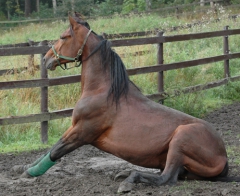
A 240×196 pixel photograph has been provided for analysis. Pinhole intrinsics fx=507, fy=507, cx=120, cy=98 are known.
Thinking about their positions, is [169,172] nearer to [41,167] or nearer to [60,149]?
[60,149]

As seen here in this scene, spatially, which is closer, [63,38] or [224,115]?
[63,38]

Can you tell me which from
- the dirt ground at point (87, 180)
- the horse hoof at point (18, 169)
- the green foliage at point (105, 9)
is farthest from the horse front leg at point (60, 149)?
the green foliage at point (105, 9)

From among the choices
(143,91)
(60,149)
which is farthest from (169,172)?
(143,91)

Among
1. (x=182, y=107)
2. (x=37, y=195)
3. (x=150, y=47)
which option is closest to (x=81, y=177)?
(x=37, y=195)

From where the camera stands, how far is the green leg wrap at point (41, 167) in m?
5.38

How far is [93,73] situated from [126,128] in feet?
2.42

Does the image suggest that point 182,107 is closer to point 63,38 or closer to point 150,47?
point 150,47

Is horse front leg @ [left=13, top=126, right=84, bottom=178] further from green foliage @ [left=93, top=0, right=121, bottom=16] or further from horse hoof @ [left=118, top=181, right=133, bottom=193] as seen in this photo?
green foliage @ [left=93, top=0, right=121, bottom=16]

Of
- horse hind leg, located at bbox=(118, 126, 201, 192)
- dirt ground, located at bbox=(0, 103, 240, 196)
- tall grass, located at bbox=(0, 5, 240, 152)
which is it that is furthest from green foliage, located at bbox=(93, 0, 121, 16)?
horse hind leg, located at bbox=(118, 126, 201, 192)

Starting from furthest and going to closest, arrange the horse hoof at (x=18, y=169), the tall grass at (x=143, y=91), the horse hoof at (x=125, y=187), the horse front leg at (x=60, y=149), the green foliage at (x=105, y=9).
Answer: the green foliage at (x=105, y=9) < the tall grass at (x=143, y=91) < the horse hoof at (x=18, y=169) < the horse front leg at (x=60, y=149) < the horse hoof at (x=125, y=187)

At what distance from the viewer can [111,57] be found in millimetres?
5434

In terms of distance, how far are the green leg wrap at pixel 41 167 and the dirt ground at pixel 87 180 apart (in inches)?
3.0

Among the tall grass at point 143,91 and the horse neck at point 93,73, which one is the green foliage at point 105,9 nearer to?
the tall grass at point 143,91

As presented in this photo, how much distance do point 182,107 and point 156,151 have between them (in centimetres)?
462
